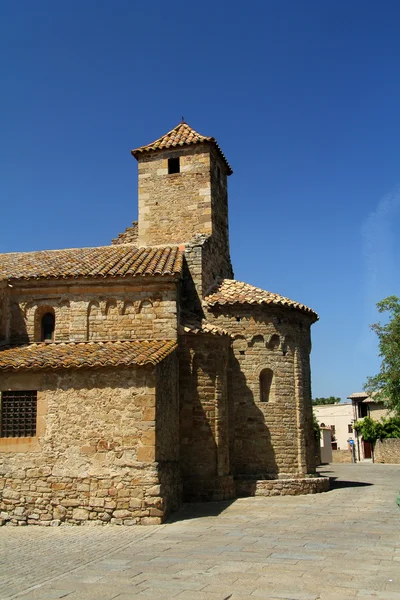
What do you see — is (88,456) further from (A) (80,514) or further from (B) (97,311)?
(B) (97,311)

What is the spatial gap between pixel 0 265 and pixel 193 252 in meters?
6.27

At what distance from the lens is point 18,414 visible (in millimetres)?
13789

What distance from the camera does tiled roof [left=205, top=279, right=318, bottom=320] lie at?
18078mm

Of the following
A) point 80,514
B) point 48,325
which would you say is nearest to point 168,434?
point 80,514

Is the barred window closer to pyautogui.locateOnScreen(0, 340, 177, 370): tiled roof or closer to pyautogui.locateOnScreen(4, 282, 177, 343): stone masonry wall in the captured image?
pyautogui.locateOnScreen(0, 340, 177, 370): tiled roof

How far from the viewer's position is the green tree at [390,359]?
3105 centimetres

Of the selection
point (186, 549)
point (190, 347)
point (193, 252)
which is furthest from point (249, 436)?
point (186, 549)

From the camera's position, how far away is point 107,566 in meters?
8.96

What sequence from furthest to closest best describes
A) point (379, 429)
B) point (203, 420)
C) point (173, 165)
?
point (379, 429) → point (173, 165) → point (203, 420)

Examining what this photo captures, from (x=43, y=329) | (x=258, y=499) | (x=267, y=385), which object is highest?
(x=43, y=329)

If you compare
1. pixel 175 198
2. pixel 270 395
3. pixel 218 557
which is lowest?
pixel 218 557

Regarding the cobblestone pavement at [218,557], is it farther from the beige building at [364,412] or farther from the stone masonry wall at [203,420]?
the beige building at [364,412]

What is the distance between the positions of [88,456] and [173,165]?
12.0m

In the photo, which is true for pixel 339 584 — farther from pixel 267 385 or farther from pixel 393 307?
pixel 393 307
